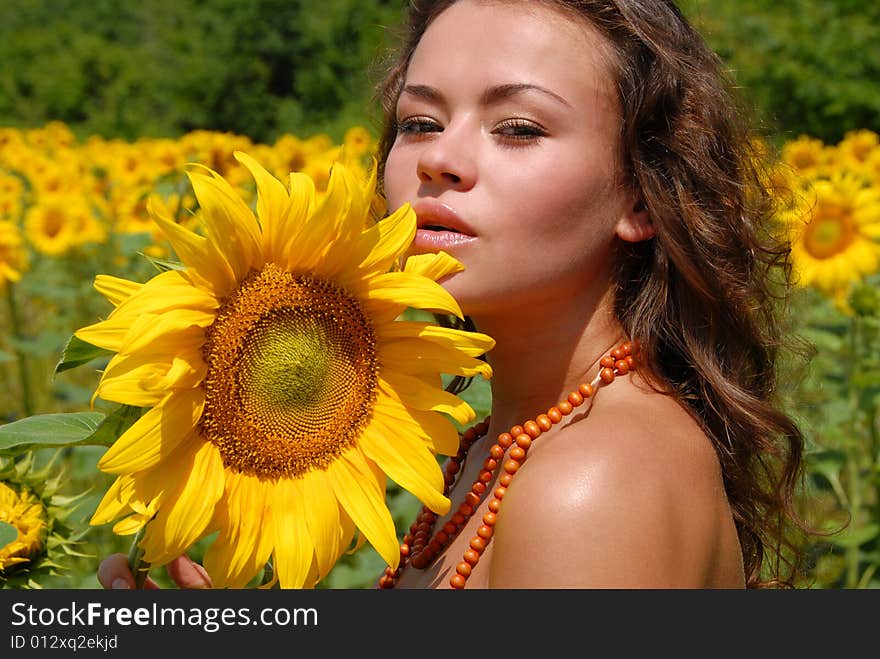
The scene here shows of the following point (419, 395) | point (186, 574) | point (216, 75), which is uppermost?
point (216, 75)

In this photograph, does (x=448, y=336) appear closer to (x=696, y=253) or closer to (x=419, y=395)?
(x=419, y=395)

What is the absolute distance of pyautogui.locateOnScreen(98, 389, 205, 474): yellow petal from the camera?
1028mm

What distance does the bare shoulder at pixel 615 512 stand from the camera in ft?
3.69

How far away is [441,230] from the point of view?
1.27m

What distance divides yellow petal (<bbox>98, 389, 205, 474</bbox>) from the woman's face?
1.04 feet

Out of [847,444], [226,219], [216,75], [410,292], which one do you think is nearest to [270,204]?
[226,219]

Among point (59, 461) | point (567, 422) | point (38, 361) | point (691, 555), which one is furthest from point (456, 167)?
point (38, 361)

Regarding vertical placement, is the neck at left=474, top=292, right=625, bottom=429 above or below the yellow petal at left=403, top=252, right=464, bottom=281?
below

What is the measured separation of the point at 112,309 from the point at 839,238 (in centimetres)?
203

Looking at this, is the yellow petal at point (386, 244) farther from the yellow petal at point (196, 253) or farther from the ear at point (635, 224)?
the ear at point (635, 224)

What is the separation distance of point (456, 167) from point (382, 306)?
197 millimetres

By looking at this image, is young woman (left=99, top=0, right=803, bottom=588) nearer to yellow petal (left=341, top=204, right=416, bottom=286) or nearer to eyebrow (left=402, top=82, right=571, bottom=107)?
eyebrow (left=402, top=82, right=571, bottom=107)

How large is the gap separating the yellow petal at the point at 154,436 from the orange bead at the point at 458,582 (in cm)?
40

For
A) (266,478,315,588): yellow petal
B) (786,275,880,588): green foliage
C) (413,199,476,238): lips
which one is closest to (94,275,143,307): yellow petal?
(266,478,315,588): yellow petal
